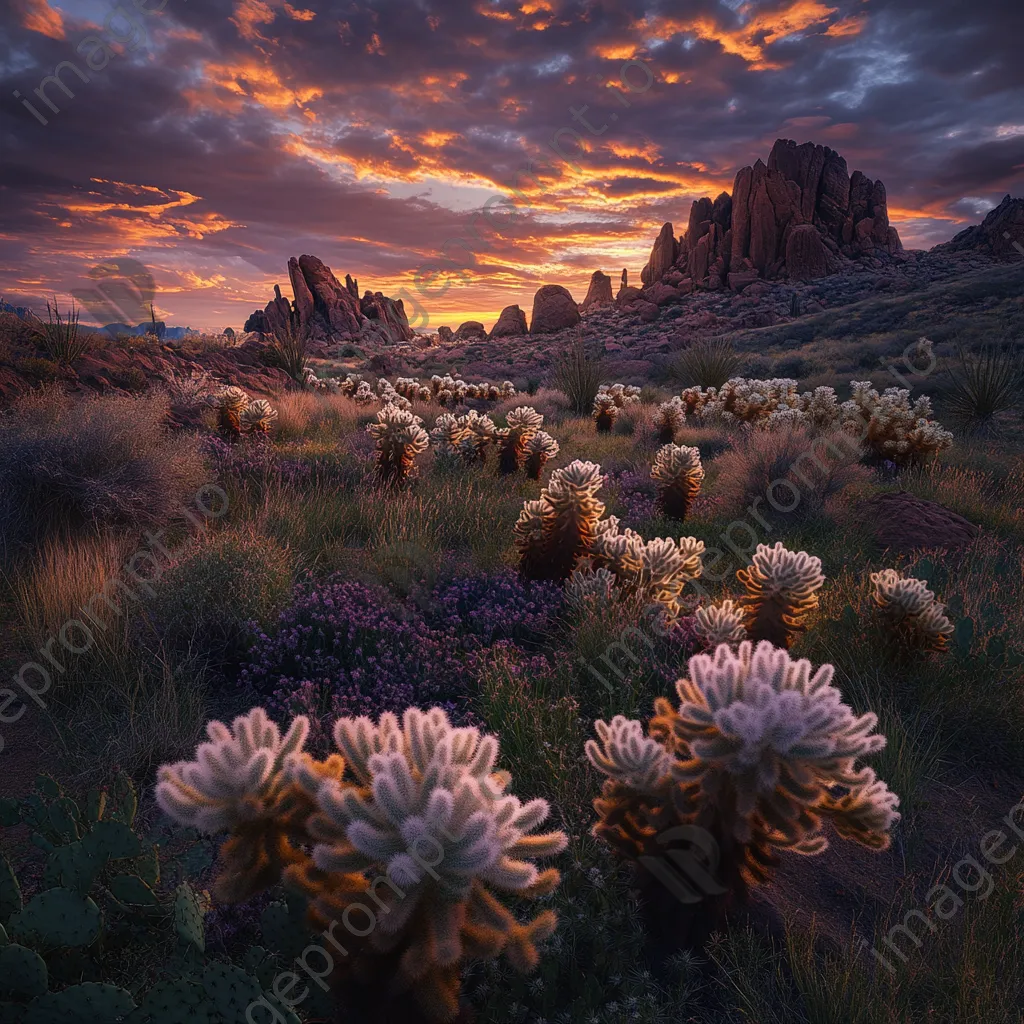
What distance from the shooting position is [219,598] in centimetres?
373

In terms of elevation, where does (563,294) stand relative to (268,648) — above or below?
above

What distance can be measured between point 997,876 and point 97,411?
24.2 feet

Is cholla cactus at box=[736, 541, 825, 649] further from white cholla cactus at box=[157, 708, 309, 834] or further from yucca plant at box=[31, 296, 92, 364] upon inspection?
yucca plant at box=[31, 296, 92, 364]

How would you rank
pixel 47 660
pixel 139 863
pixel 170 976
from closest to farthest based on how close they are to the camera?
pixel 170 976
pixel 139 863
pixel 47 660

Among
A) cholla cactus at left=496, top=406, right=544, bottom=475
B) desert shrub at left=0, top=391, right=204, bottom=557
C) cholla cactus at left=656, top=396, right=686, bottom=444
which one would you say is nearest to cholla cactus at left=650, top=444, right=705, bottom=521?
cholla cactus at left=496, top=406, right=544, bottom=475

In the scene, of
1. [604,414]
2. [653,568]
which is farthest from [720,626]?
[604,414]

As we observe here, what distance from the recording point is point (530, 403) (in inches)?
560

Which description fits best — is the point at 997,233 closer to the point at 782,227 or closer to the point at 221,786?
the point at 782,227

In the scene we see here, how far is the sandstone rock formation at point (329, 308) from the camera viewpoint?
2702 inches

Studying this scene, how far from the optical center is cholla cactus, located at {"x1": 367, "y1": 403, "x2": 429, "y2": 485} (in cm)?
660

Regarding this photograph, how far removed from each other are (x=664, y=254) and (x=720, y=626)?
281 ft

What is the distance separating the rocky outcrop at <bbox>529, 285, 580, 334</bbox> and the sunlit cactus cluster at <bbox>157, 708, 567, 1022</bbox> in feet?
202

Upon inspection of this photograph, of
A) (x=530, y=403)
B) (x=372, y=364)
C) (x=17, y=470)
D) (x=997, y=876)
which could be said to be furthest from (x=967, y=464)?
(x=372, y=364)

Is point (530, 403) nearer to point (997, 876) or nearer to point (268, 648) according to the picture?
point (268, 648)
